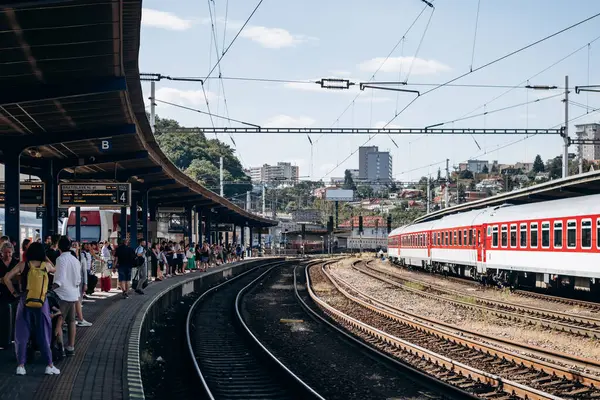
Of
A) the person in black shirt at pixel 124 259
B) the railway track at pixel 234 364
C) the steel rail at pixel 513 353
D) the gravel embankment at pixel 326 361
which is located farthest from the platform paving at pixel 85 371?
the steel rail at pixel 513 353

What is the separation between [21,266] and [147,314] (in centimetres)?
740

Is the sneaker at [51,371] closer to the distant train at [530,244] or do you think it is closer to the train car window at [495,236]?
the distant train at [530,244]

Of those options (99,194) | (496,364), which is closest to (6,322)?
(496,364)

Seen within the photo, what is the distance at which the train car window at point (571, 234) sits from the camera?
22.5m

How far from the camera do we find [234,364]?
1484 centimetres

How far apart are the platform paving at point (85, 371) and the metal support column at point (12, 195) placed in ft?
13.4

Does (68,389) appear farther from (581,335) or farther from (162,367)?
(581,335)

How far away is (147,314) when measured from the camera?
60.4 feet

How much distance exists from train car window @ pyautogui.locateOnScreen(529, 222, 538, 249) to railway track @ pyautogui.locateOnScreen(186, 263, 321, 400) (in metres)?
9.67

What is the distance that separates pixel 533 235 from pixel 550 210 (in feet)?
4.66

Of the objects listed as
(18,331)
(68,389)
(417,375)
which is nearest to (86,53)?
(18,331)

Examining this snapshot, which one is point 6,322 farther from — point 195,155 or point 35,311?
point 195,155

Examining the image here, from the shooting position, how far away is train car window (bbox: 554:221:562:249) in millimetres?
23594

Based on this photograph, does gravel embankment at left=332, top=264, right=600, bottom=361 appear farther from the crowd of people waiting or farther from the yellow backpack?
the yellow backpack
